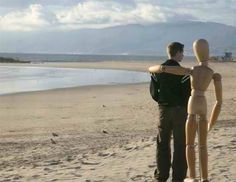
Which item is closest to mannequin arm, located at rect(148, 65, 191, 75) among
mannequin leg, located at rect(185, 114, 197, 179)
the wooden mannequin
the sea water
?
the wooden mannequin

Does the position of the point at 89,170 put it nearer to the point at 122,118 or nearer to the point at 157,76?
the point at 157,76

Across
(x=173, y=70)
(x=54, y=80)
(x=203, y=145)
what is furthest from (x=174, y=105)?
(x=54, y=80)

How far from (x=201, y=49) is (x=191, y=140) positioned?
1023 millimetres

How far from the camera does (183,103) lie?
21.1 feet

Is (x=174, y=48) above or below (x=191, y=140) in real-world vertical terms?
above

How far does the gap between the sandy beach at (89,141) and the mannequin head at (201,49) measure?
1926 mm

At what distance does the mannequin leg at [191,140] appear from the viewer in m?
6.02

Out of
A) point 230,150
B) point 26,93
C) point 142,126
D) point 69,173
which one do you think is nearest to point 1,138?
point 142,126

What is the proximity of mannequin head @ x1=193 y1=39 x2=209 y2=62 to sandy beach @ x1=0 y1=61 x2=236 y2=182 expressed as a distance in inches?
75.8

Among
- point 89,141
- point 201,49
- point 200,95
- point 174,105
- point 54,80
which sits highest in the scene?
point 201,49

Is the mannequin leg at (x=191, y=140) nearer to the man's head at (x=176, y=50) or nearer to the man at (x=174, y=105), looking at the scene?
the man at (x=174, y=105)

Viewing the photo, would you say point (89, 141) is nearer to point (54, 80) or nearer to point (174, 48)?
point (174, 48)

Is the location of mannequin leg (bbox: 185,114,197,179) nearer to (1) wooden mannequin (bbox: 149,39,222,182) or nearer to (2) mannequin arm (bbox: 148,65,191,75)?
(1) wooden mannequin (bbox: 149,39,222,182)

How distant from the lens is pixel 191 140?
608 centimetres
